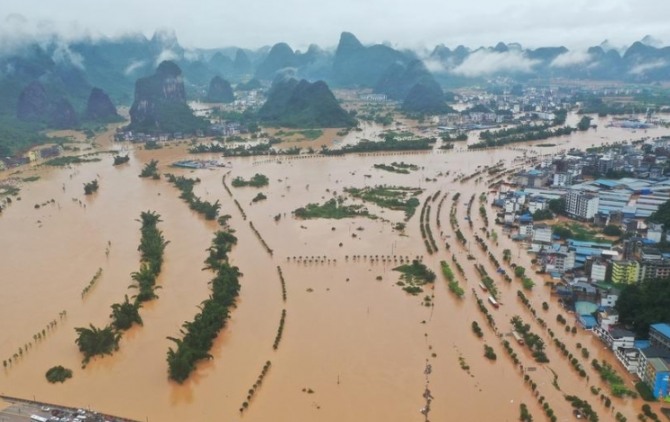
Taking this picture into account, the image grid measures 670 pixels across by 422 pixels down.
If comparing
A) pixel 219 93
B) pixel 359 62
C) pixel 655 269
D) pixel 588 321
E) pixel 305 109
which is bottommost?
pixel 588 321

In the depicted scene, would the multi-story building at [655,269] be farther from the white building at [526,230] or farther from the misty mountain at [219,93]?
the misty mountain at [219,93]

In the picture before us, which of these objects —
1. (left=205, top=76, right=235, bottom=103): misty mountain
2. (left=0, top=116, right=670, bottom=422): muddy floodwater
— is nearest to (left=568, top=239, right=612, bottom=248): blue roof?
(left=0, top=116, right=670, bottom=422): muddy floodwater

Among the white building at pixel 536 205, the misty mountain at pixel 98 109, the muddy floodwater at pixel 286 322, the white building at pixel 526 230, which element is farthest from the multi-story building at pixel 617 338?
the misty mountain at pixel 98 109

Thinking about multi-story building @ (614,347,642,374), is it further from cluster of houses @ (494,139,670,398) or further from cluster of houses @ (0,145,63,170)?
cluster of houses @ (0,145,63,170)

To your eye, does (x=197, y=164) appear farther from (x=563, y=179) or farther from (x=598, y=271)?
(x=598, y=271)

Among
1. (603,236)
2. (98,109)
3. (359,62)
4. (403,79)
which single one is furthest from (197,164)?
(359,62)
